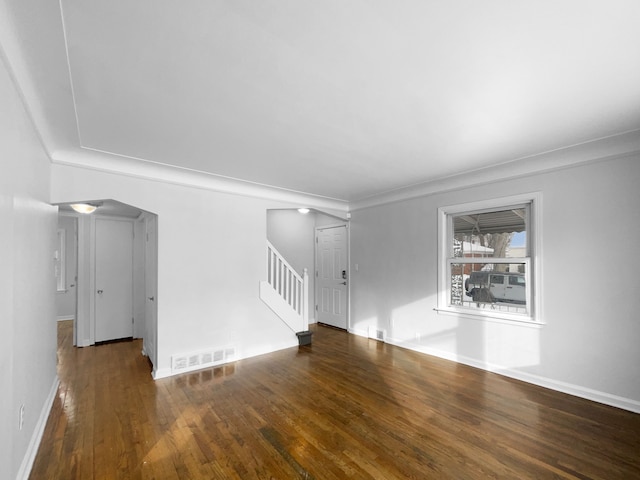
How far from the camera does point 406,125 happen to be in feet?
8.32

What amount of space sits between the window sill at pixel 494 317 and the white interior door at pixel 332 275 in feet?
6.86

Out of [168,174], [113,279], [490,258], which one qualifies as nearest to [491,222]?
[490,258]

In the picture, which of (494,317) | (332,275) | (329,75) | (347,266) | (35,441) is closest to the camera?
(329,75)

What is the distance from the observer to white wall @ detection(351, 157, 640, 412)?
2844 millimetres

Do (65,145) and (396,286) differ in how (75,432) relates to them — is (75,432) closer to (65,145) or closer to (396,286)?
(65,145)

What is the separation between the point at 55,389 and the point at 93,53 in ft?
11.3

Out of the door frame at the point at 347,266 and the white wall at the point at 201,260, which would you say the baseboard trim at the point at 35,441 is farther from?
the door frame at the point at 347,266

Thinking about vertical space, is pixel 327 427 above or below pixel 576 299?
below

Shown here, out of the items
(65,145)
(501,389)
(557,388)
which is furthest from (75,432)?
(557,388)

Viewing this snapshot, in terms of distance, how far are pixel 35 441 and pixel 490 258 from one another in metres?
4.80

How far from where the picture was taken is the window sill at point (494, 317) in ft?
11.3

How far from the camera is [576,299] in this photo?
3.13 m

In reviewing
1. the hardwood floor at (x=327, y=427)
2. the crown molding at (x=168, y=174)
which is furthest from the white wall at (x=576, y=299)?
the crown molding at (x=168, y=174)

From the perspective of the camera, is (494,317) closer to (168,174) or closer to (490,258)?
(490,258)
